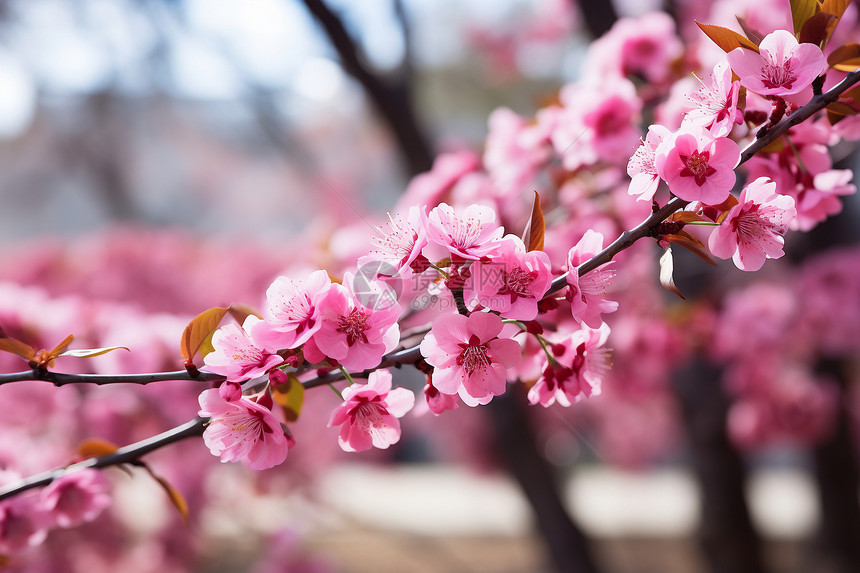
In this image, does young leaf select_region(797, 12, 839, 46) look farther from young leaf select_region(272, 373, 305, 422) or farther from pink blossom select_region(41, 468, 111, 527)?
pink blossom select_region(41, 468, 111, 527)

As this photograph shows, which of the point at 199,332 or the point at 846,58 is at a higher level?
the point at 199,332

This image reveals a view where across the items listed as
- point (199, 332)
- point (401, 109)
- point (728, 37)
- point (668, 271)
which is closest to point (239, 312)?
point (199, 332)

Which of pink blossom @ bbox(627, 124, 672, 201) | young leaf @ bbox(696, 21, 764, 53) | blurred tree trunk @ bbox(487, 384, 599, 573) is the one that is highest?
young leaf @ bbox(696, 21, 764, 53)

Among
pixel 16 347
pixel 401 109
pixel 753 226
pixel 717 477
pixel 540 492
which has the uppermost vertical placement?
pixel 16 347

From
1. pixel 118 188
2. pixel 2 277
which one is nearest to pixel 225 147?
pixel 118 188

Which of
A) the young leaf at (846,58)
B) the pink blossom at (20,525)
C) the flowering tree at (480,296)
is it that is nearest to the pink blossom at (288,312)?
the flowering tree at (480,296)

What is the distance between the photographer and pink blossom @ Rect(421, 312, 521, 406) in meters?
0.58

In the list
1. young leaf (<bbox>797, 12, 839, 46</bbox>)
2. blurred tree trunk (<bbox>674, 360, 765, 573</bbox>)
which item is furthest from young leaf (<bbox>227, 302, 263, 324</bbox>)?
blurred tree trunk (<bbox>674, 360, 765, 573</bbox>)

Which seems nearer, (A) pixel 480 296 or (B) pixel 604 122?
(A) pixel 480 296

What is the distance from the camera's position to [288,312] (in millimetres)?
595

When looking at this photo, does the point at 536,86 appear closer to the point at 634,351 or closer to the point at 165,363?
the point at 634,351

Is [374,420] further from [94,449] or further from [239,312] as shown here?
[94,449]

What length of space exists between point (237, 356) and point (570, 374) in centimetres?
33

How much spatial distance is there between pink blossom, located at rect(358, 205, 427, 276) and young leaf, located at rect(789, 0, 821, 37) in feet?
1.42
